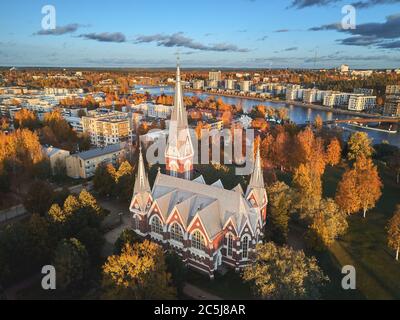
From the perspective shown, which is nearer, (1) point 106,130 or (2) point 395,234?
(2) point 395,234

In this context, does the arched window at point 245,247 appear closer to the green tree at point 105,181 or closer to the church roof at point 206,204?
the church roof at point 206,204

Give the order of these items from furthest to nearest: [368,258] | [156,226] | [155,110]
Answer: [155,110]
[156,226]
[368,258]

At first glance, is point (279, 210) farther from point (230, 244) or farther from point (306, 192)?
point (230, 244)

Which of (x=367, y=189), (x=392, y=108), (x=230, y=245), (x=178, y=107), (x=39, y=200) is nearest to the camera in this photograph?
(x=230, y=245)

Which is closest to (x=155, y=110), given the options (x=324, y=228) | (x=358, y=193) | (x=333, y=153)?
(x=333, y=153)

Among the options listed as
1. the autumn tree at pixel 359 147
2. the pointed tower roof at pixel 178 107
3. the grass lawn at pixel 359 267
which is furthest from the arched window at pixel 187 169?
the autumn tree at pixel 359 147
